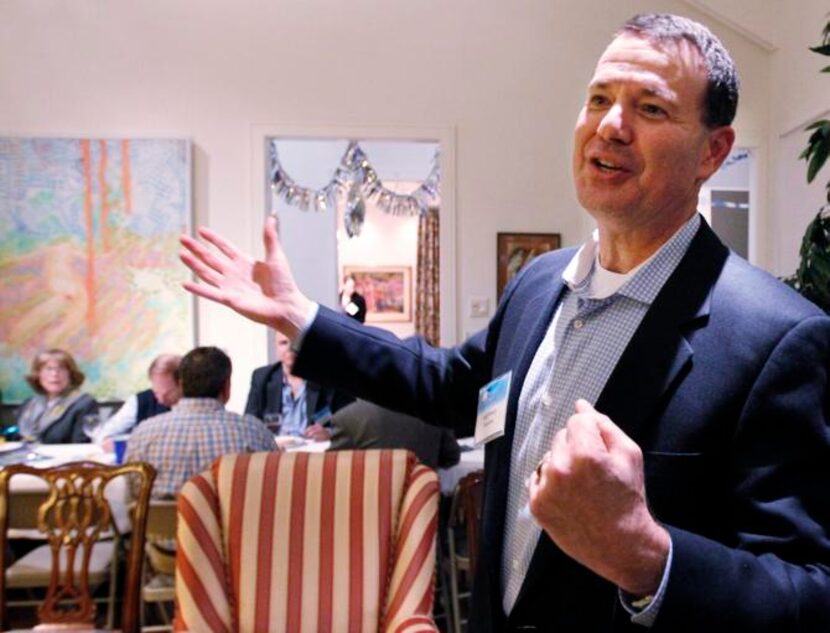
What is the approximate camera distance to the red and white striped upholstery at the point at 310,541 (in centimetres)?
187

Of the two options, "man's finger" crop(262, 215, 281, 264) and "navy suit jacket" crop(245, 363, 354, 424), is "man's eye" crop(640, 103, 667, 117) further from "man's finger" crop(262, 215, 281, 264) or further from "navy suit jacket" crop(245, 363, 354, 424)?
"navy suit jacket" crop(245, 363, 354, 424)

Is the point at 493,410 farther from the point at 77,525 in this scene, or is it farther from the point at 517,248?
the point at 517,248

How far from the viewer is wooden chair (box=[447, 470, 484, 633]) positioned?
88.5 inches

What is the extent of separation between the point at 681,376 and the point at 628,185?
24cm

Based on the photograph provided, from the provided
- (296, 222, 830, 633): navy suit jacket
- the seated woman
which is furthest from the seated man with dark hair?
(296, 222, 830, 633): navy suit jacket

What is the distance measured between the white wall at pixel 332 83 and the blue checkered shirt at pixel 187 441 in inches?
68.8

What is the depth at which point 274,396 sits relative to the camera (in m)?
4.09

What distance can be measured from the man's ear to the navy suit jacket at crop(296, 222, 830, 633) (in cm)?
7

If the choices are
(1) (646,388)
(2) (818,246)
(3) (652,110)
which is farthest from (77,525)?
(2) (818,246)

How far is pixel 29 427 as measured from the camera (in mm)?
3699

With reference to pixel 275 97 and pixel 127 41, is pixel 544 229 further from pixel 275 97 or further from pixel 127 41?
pixel 127 41

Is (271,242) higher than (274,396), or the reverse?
(271,242)

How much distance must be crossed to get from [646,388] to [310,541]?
1.43 m

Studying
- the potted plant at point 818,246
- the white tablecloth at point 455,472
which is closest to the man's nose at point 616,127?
the potted plant at point 818,246
